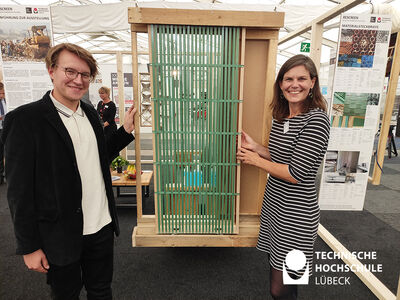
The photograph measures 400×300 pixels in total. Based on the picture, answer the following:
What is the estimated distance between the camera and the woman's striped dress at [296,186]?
1.28 meters

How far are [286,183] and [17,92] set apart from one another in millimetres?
3021

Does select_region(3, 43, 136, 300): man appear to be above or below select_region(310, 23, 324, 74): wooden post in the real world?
below

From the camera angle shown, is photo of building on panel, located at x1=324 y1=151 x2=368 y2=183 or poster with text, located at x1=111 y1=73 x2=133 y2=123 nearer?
photo of building on panel, located at x1=324 y1=151 x2=368 y2=183

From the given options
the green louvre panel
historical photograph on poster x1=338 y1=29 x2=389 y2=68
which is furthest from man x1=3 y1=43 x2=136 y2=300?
historical photograph on poster x1=338 y1=29 x2=389 y2=68

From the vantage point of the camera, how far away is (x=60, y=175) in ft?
4.16

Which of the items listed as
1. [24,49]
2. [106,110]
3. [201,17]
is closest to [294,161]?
[201,17]

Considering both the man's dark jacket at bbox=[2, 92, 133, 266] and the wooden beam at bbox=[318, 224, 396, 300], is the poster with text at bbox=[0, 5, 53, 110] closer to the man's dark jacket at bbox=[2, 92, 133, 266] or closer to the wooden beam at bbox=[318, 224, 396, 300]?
the man's dark jacket at bbox=[2, 92, 133, 266]

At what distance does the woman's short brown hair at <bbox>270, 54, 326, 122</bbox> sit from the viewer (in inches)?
53.2

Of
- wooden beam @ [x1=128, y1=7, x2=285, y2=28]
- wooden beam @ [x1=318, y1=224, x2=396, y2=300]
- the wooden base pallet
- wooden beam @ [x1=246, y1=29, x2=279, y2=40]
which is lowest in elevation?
wooden beam @ [x1=318, y1=224, x2=396, y2=300]

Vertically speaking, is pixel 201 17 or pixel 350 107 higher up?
pixel 201 17

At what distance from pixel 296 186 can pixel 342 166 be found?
61.7 inches

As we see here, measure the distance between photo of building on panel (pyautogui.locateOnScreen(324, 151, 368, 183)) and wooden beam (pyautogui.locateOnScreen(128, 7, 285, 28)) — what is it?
171 cm

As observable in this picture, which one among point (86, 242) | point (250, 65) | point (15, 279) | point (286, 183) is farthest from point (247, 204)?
point (15, 279)

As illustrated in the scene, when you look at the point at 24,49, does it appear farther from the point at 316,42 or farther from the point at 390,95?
the point at 390,95
